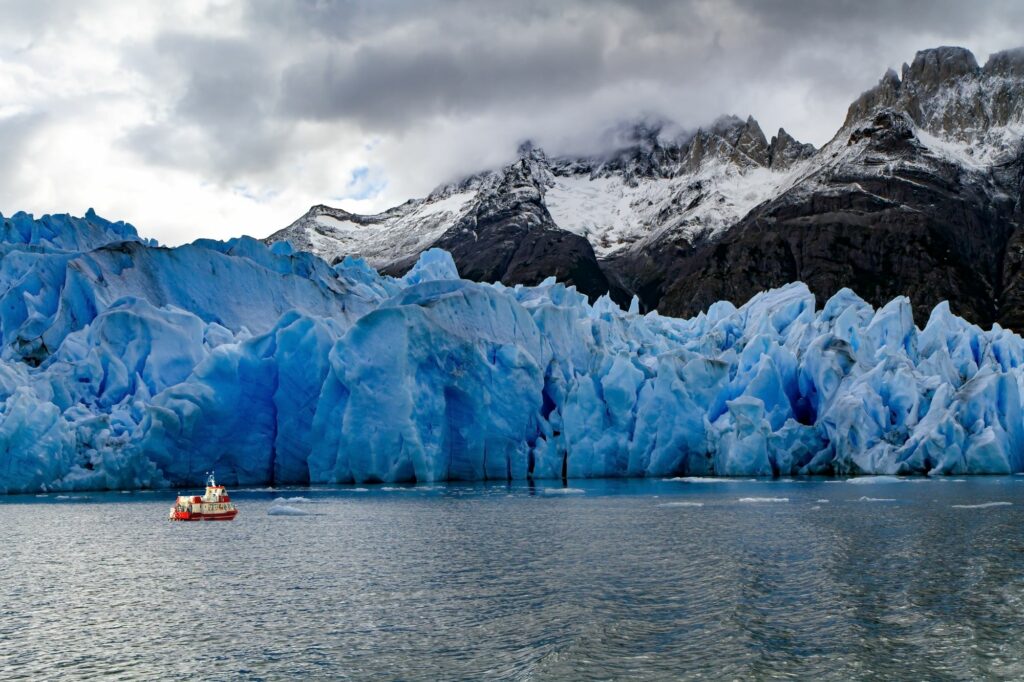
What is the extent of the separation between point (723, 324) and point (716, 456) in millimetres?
12130

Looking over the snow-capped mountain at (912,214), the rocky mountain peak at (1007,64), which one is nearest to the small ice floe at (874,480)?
the snow-capped mountain at (912,214)

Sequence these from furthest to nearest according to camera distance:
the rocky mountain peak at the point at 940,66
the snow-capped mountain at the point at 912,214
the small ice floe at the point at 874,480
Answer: the rocky mountain peak at the point at 940,66
the snow-capped mountain at the point at 912,214
the small ice floe at the point at 874,480

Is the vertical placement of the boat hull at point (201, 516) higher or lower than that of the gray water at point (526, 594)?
higher

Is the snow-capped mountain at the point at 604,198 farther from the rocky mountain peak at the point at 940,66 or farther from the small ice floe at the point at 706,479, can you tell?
the small ice floe at the point at 706,479

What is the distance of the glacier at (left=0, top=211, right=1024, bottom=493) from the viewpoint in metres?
34.2

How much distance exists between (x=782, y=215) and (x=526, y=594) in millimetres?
99614

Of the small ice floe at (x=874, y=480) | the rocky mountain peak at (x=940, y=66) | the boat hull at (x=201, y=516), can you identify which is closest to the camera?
the boat hull at (x=201, y=516)

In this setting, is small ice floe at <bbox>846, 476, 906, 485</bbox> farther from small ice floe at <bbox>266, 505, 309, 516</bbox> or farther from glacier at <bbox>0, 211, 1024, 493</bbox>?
small ice floe at <bbox>266, 505, 309, 516</bbox>

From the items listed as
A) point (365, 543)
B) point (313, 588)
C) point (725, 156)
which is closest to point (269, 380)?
point (365, 543)

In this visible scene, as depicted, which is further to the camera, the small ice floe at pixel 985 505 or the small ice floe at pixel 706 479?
the small ice floe at pixel 706 479

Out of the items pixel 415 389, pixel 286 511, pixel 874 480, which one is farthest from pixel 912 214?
pixel 286 511

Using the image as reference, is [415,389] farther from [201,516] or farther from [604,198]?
[604,198]

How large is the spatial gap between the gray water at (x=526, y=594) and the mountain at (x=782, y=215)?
77526 mm

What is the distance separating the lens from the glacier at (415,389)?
34156 mm
